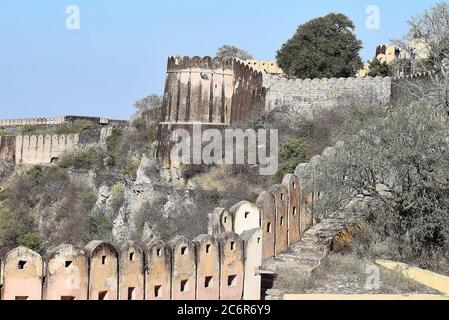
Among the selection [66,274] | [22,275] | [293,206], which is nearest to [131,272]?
[66,274]

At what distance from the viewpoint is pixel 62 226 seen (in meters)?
39.4

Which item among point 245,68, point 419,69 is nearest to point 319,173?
point 419,69

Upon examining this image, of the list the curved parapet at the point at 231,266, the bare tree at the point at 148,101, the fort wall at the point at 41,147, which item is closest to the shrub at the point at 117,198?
the fort wall at the point at 41,147

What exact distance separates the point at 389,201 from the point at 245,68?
21.4 metres

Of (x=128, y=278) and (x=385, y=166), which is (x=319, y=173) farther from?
(x=128, y=278)

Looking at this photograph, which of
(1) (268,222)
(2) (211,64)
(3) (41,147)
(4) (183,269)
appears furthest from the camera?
(3) (41,147)

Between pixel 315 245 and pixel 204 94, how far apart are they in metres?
22.0

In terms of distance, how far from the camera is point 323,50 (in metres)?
39.8

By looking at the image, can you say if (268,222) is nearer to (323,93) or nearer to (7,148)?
(323,93)

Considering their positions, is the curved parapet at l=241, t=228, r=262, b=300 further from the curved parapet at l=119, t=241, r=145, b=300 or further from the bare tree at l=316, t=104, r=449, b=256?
the bare tree at l=316, t=104, r=449, b=256

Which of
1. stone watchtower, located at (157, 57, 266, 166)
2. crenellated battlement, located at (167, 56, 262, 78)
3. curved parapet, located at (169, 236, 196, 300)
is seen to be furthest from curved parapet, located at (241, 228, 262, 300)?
crenellated battlement, located at (167, 56, 262, 78)

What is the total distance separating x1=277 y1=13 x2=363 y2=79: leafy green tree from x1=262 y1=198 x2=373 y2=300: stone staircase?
20505 millimetres

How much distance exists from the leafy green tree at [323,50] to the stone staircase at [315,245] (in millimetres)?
20505
